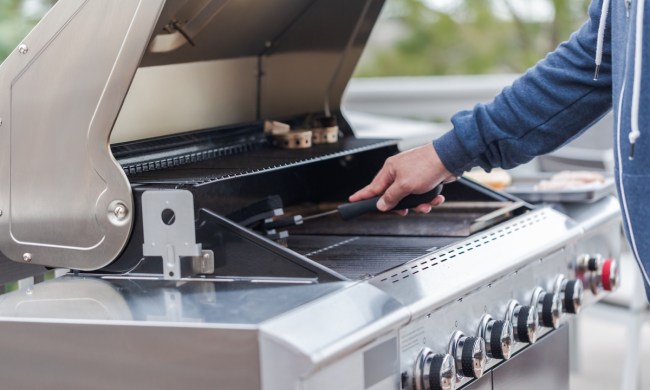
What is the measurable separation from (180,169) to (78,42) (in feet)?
0.95

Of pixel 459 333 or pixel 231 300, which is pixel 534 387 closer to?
pixel 459 333

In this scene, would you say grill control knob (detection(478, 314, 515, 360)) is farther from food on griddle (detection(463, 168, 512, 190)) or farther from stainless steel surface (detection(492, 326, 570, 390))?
food on griddle (detection(463, 168, 512, 190))

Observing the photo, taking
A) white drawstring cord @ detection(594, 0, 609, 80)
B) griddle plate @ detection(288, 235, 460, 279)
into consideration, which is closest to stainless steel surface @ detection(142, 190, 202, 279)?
griddle plate @ detection(288, 235, 460, 279)

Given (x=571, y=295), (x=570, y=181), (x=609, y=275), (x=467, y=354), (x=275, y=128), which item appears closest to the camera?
(x=467, y=354)

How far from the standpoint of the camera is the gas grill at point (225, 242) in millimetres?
1404

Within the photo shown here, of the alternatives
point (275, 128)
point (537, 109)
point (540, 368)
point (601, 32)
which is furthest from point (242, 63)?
point (540, 368)

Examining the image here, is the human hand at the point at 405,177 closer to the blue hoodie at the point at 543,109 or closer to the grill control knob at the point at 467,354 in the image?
the blue hoodie at the point at 543,109

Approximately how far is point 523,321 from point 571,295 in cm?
23

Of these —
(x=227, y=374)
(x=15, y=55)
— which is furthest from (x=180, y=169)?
(x=227, y=374)

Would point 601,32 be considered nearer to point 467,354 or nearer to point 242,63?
point 467,354

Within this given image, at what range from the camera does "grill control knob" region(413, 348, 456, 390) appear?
1524mm

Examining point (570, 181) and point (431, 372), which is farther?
point (570, 181)

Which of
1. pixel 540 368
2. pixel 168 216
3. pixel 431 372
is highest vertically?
pixel 168 216

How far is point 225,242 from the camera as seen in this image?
1.59 metres
